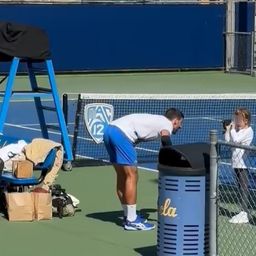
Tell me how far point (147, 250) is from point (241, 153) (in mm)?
1677

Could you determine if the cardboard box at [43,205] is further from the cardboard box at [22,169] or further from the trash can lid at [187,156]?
Answer: the trash can lid at [187,156]

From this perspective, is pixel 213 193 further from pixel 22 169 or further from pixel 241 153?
pixel 22 169

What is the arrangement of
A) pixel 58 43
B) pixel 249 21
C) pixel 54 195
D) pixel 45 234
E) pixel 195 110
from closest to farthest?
1. pixel 45 234
2. pixel 54 195
3. pixel 195 110
4. pixel 58 43
5. pixel 249 21

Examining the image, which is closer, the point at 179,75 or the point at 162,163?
the point at 162,163

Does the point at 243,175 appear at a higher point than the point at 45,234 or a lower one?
higher

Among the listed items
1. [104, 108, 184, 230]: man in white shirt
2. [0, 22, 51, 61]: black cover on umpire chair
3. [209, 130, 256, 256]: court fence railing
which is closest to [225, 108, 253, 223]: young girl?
[209, 130, 256, 256]: court fence railing

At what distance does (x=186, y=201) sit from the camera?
7.11 metres

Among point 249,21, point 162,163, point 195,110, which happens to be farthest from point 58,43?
point 162,163

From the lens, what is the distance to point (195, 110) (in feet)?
63.8

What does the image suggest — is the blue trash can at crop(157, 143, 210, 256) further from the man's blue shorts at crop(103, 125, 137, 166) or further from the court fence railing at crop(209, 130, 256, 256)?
the man's blue shorts at crop(103, 125, 137, 166)

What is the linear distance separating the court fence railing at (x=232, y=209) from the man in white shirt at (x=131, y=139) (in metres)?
0.66

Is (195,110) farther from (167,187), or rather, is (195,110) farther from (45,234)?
(167,187)

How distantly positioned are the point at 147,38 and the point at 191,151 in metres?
24.2

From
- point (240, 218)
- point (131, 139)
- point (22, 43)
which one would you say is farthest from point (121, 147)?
point (22, 43)
